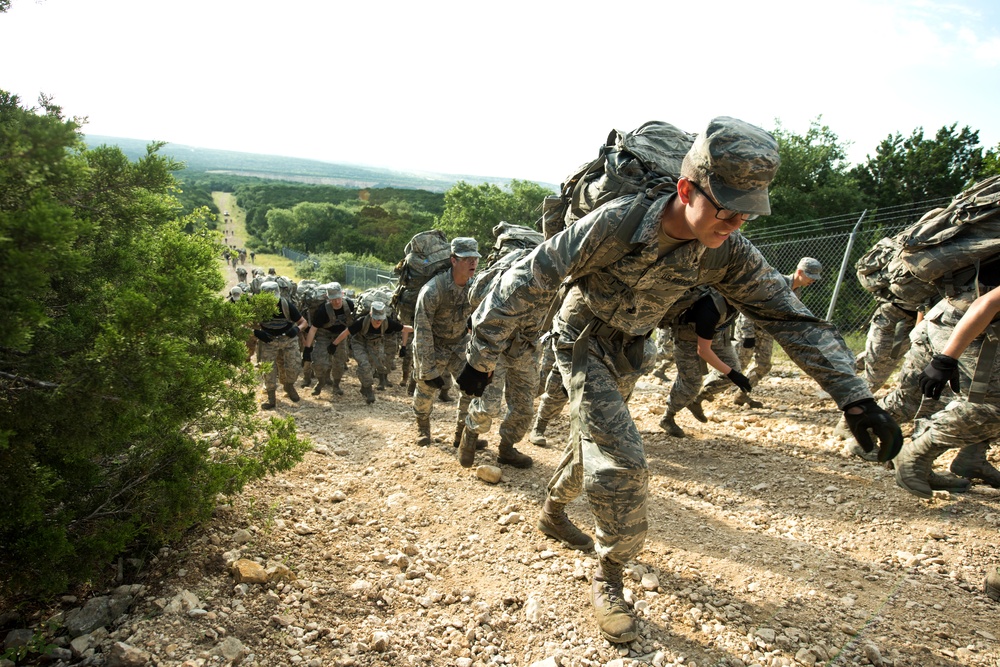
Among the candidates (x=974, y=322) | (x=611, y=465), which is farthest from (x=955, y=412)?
(x=611, y=465)

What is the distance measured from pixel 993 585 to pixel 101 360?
14.1 feet

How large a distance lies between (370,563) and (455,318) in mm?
3125

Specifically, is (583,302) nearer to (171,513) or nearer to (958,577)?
(171,513)

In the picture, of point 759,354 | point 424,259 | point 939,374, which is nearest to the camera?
point 939,374

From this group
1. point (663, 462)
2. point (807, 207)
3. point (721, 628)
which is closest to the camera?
point (721, 628)

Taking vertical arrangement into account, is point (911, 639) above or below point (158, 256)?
below

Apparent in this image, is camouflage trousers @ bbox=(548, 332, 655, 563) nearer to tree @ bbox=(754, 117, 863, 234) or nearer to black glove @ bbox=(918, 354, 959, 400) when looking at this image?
black glove @ bbox=(918, 354, 959, 400)

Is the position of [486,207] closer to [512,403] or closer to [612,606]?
[512,403]

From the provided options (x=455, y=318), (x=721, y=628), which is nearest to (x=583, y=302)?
(x=721, y=628)

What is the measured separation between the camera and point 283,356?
8414mm

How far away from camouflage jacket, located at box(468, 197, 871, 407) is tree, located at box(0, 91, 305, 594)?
127cm

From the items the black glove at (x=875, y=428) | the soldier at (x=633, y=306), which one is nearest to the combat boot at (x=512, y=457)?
the soldier at (x=633, y=306)

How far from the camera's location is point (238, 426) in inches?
120

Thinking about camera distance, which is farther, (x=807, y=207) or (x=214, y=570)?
(x=807, y=207)
